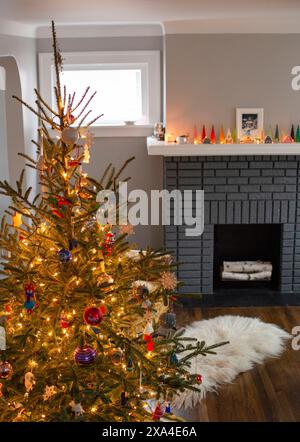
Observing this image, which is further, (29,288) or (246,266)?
(246,266)

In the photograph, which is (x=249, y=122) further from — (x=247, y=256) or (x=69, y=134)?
(x=69, y=134)

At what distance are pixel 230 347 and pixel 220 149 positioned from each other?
5.01ft

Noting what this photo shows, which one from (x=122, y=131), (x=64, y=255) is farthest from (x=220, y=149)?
(x=64, y=255)

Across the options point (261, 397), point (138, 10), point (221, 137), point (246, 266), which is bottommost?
point (261, 397)

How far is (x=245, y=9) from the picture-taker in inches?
140

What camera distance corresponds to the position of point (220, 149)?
173 inches

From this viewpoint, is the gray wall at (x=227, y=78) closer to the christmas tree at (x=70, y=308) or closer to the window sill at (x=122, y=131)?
the window sill at (x=122, y=131)

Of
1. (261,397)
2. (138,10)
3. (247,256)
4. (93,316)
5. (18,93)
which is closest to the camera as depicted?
(93,316)

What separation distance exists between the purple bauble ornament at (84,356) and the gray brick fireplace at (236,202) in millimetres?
2611

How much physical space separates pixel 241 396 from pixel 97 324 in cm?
165

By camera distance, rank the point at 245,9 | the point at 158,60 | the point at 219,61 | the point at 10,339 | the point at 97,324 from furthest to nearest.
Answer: the point at 158,60 < the point at 219,61 < the point at 245,9 < the point at 10,339 < the point at 97,324

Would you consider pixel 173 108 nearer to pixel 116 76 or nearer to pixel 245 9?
pixel 116 76

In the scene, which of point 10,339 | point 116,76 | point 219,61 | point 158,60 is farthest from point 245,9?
point 10,339

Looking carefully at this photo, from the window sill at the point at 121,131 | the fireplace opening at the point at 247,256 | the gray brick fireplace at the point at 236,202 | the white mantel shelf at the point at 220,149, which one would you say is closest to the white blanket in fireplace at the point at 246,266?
the fireplace opening at the point at 247,256
